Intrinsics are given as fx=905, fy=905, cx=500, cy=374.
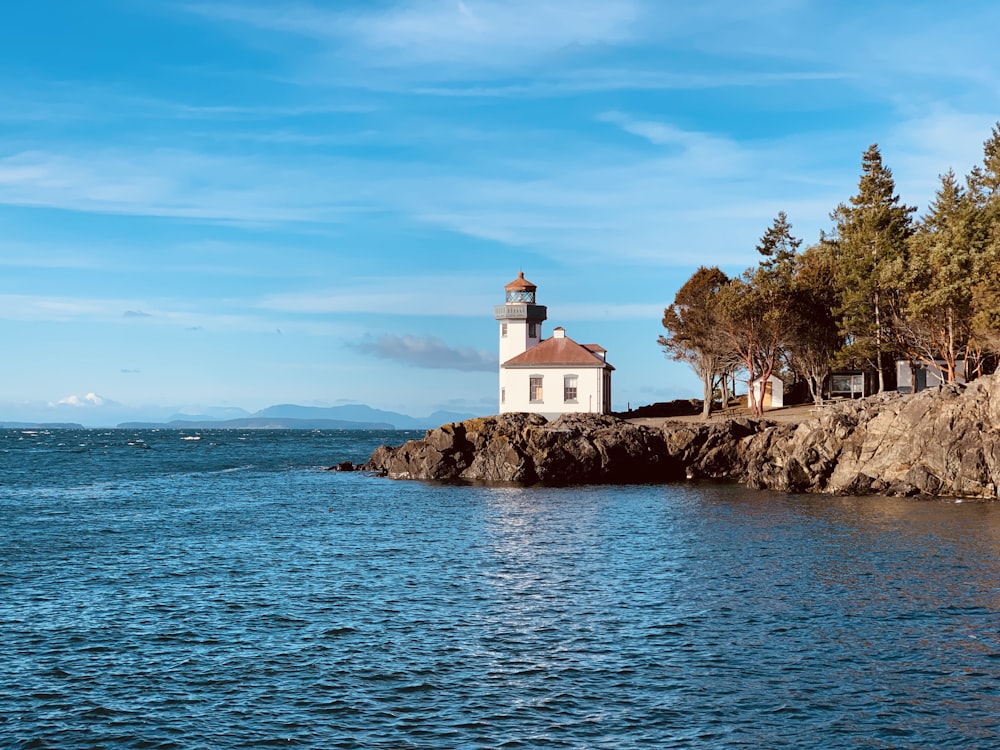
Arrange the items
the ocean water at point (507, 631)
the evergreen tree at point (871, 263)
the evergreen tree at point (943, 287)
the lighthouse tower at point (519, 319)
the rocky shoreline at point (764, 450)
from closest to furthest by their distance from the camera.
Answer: the ocean water at point (507, 631), the rocky shoreline at point (764, 450), the evergreen tree at point (943, 287), the evergreen tree at point (871, 263), the lighthouse tower at point (519, 319)

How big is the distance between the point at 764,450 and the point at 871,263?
78.8ft

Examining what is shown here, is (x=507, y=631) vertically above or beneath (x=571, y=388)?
beneath

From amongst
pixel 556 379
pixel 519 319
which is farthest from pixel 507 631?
pixel 519 319

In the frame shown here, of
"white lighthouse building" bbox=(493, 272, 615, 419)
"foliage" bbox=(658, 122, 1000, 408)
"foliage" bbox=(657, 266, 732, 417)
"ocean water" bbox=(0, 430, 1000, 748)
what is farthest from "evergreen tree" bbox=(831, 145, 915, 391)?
"ocean water" bbox=(0, 430, 1000, 748)

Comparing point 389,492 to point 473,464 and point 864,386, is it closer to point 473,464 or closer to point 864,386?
point 473,464

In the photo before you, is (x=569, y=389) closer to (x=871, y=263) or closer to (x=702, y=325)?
(x=702, y=325)

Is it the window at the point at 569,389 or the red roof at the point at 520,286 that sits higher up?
the red roof at the point at 520,286

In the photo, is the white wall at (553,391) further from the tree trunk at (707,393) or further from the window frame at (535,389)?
the tree trunk at (707,393)

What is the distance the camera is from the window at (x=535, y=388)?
81062 millimetres

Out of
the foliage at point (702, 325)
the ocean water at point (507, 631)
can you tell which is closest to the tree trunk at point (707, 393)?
the foliage at point (702, 325)

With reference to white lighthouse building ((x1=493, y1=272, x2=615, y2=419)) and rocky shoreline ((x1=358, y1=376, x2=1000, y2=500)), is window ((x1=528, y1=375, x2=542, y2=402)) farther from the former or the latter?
rocky shoreline ((x1=358, y1=376, x2=1000, y2=500))

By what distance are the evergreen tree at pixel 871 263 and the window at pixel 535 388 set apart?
84.4ft

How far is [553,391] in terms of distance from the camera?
80812 millimetres

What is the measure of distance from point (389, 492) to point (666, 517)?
19921 mm
